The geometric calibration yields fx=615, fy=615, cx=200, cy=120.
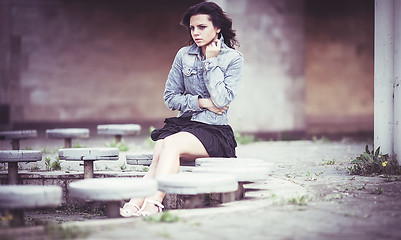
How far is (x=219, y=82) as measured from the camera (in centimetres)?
507

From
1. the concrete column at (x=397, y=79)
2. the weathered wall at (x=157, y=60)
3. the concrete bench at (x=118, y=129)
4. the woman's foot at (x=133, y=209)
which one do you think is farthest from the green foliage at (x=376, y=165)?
the weathered wall at (x=157, y=60)

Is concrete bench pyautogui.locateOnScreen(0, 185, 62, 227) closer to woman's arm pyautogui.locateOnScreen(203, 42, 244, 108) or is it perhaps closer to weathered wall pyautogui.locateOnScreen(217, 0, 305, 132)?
woman's arm pyautogui.locateOnScreen(203, 42, 244, 108)

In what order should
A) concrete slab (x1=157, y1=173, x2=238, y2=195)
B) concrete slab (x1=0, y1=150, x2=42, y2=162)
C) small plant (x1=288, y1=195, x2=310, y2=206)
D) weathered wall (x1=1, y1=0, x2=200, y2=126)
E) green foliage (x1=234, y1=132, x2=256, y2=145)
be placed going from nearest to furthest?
concrete slab (x1=157, y1=173, x2=238, y2=195) → small plant (x1=288, y1=195, x2=310, y2=206) → concrete slab (x1=0, y1=150, x2=42, y2=162) → green foliage (x1=234, y1=132, x2=256, y2=145) → weathered wall (x1=1, y1=0, x2=200, y2=126)

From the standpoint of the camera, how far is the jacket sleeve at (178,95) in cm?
523

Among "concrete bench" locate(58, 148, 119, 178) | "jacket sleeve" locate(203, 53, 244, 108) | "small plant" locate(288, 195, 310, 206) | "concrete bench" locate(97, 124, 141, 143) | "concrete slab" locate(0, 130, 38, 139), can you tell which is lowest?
"small plant" locate(288, 195, 310, 206)

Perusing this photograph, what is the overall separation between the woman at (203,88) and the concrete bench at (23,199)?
1115 millimetres

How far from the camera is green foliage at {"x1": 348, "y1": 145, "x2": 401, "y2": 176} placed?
5.82 m

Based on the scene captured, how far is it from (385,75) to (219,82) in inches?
76.7

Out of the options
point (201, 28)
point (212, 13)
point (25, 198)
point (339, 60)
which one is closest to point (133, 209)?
point (25, 198)

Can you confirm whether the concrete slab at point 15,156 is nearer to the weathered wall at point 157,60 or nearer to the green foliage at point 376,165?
the green foliage at point 376,165

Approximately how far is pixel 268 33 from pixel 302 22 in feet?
2.95

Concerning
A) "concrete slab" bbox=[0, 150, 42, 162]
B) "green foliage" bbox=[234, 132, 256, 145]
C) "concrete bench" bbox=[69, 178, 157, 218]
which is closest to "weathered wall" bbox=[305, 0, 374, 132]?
"green foliage" bbox=[234, 132, 256, 145]

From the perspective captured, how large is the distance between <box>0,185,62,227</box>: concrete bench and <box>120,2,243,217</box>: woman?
1.11 m

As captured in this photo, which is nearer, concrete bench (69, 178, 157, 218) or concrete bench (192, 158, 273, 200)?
concrete bench (69, 178, 157, 218)
